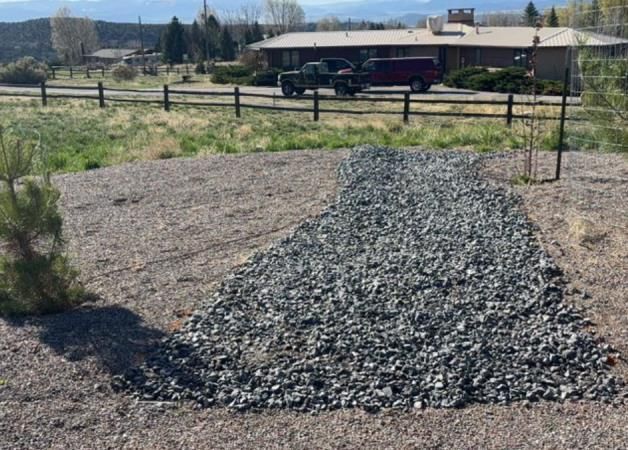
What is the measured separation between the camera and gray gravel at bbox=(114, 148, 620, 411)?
462 cm

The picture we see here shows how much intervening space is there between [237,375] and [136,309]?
153 centimetres

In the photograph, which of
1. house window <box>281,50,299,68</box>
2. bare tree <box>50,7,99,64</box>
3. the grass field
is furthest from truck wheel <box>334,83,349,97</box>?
bare tree <box>50,7,99,64</box>

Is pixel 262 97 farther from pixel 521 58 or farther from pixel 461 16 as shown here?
→ pixel 461 16

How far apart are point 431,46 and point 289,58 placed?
10.5m

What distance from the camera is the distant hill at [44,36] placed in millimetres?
111706

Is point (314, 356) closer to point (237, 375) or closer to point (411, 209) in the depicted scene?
point (237, 375)

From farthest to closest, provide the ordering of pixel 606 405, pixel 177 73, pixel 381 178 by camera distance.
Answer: pixel 177 73
pixel 381 178
pixel 606 405

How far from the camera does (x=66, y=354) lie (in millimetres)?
5148

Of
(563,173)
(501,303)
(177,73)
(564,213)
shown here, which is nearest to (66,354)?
(501,303)

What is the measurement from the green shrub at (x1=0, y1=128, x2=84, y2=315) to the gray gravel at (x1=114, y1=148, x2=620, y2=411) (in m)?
1.24

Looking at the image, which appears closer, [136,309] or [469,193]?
[136,309]

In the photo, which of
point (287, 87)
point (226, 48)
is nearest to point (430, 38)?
point (287, 87)

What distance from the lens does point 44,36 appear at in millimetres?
124188

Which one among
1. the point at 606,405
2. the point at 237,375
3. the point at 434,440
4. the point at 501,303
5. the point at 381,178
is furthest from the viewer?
the point at 381,178
